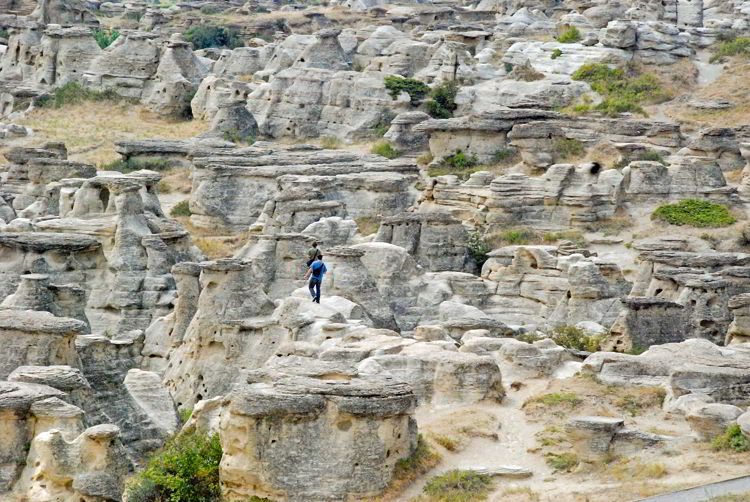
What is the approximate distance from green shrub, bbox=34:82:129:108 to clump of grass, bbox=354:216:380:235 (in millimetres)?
22630

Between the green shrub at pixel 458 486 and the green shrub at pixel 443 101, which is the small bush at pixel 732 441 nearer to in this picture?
the green shrub at pixel 458 486

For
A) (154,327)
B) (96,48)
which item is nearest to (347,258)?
(154,327)

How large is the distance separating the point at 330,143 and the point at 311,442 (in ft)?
144

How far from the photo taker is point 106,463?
36344 millimetres

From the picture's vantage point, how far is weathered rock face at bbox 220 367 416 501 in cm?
3547

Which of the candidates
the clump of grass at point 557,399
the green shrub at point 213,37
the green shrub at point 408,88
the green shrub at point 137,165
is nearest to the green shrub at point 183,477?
the clump of grass at point 557,399

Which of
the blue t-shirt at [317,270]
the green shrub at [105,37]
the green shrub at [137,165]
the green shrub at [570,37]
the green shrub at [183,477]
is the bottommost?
the green shrub at [183,477]

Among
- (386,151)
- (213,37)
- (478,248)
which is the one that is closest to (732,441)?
(478,248)

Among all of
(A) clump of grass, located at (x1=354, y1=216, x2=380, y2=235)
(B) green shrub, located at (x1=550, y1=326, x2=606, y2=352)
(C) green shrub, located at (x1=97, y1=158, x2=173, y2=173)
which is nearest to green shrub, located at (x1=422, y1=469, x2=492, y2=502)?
(B) green shrub, located at (x1=550, y1=326, x2=606, y2=352)

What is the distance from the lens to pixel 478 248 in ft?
204

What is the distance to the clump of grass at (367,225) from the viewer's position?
6531 cm

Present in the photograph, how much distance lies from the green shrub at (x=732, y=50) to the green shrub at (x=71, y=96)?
2233 cm

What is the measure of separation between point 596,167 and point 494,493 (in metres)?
32.6

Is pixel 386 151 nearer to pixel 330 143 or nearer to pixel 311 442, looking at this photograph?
pixel 330 143
